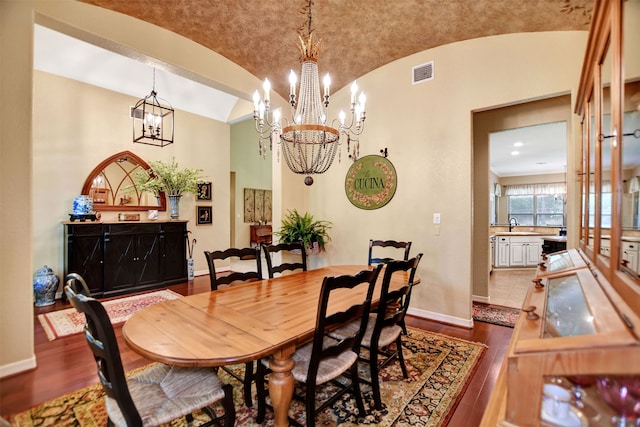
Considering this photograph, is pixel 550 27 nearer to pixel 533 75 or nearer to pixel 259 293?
pixel 533 75

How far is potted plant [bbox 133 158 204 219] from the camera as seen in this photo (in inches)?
199

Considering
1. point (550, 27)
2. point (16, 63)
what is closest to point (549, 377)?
point (550, 27)

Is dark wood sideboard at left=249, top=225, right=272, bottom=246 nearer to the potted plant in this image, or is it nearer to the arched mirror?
the potted plant

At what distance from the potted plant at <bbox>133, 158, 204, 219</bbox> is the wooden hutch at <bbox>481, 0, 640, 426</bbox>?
17.4ft

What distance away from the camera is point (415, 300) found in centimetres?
371

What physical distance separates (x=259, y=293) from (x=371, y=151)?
267 centimetres

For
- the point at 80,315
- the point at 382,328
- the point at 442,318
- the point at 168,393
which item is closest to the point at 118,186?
the point at 80,315

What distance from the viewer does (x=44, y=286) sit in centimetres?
392

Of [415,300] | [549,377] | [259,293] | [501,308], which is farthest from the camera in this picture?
[501,308]

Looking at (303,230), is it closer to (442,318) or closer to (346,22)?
(442,318)

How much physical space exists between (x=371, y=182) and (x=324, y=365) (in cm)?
281

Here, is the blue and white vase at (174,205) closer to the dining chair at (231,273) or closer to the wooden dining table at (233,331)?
the dining chair at (231,273)

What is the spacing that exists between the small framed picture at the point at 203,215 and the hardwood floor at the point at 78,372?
2944 millimetres

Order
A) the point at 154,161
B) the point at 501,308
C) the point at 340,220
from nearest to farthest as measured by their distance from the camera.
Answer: the point at 501,308 → the point at 340,220 → the point at 154,161
